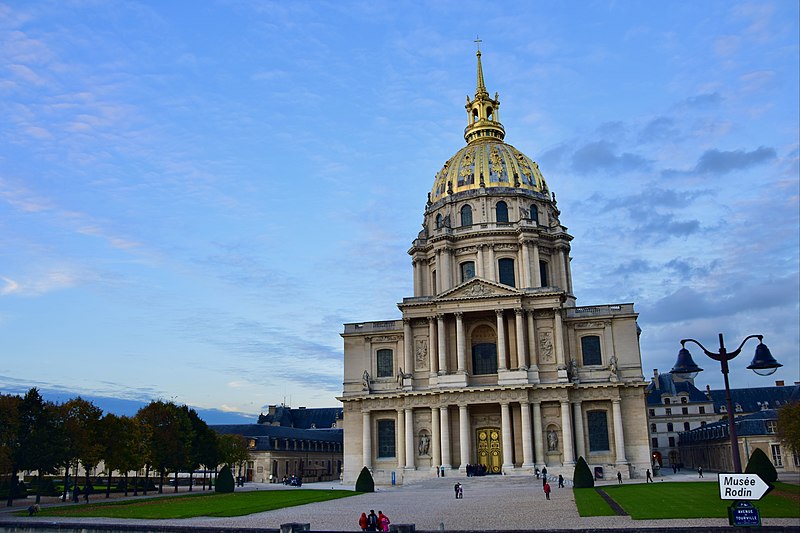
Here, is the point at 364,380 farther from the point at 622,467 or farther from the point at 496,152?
the point at 496,152

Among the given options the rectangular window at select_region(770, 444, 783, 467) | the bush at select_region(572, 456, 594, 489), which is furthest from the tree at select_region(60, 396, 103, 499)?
the rectangular window at select_region(770, 444, 783, 467)

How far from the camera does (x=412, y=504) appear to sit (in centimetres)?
3697

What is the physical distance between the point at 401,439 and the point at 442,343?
9.42 m

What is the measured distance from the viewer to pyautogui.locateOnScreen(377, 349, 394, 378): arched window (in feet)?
222

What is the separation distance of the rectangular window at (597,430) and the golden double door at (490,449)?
7.77 meters

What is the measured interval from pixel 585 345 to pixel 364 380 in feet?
66.2

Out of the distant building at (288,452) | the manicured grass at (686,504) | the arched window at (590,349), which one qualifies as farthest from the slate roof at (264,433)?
the manicured grass at (686,504)

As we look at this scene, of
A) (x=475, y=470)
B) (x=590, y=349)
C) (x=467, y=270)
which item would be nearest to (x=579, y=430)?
(x=590, y=349)

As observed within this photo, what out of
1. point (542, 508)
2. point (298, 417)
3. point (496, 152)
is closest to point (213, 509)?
point (542, 508)

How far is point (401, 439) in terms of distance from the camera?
211 feet

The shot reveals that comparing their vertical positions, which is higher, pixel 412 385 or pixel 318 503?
pixel 412 385

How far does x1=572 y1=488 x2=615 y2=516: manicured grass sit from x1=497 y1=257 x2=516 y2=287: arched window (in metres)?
33.3

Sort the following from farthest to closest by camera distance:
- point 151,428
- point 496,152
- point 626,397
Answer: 1. point 496,152
2. point 626,397
3. point 151,428

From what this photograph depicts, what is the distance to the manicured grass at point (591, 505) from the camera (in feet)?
94.9
